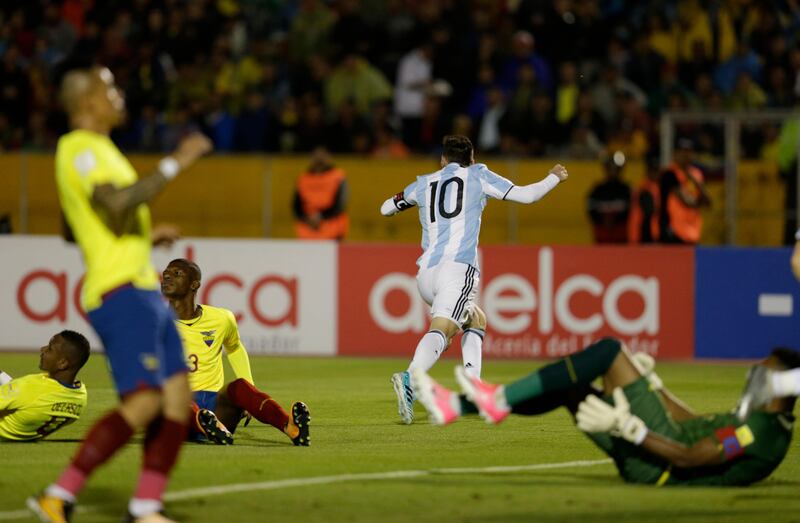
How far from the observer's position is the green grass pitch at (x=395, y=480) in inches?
296

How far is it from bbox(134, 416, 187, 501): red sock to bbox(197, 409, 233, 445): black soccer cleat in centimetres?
306

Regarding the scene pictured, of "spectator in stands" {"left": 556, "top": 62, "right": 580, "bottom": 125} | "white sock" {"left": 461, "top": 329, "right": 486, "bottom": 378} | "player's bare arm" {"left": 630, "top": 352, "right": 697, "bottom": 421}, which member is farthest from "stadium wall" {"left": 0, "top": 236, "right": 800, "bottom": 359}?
"player's bare arm" {"left": 630, "top": 352, "right": 697, "bottom": 421}

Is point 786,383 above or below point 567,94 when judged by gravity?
below

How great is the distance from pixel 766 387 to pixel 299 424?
11.8ft

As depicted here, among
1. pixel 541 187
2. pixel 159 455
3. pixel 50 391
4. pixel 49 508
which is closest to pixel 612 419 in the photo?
pixel 159 455

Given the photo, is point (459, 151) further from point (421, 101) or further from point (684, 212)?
point (421, 101)

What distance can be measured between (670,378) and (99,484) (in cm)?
949

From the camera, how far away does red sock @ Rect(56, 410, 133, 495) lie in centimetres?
680

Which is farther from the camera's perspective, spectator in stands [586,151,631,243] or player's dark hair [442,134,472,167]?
spectator in stands [586,151,631,243]

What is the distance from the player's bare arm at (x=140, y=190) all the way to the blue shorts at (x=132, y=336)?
0.36 meters

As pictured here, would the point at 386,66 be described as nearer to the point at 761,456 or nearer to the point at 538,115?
the point at 538,115

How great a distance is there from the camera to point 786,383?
7.65 meters

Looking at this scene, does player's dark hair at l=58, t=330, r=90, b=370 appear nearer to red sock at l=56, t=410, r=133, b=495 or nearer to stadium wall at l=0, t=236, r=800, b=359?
red sock at l=56, t=410, r=133, b=495

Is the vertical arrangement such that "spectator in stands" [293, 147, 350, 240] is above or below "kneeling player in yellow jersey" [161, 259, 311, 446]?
above
